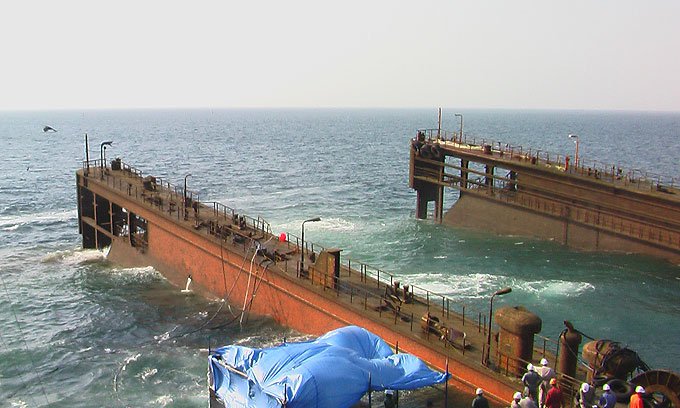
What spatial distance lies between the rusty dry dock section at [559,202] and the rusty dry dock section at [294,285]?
16440 mm

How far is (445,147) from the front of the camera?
5947 centimetres

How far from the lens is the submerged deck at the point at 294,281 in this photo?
76.5ft

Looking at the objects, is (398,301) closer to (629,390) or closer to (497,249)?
(629,390)

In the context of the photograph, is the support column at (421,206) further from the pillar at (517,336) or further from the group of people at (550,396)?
the group of people at (550,396)

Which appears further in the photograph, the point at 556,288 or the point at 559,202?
the point at 559,202

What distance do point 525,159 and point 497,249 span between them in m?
9.95

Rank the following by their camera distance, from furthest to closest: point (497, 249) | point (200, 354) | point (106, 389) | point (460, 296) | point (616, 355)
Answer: point (497, 249) → point (460, 296) → point (200, 354) → point (106, 389) → point (616, 355)

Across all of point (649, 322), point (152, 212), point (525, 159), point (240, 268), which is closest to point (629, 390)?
point (649, 322)

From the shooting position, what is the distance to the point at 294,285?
30.4m

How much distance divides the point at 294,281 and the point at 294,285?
30cm

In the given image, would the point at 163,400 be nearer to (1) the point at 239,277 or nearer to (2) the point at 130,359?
(2) the point at 130,359

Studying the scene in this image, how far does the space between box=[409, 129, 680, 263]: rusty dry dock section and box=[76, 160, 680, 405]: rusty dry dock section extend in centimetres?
1644

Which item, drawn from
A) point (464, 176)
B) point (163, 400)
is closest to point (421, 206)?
point (464, 176)

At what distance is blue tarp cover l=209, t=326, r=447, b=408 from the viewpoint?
18.2 m
